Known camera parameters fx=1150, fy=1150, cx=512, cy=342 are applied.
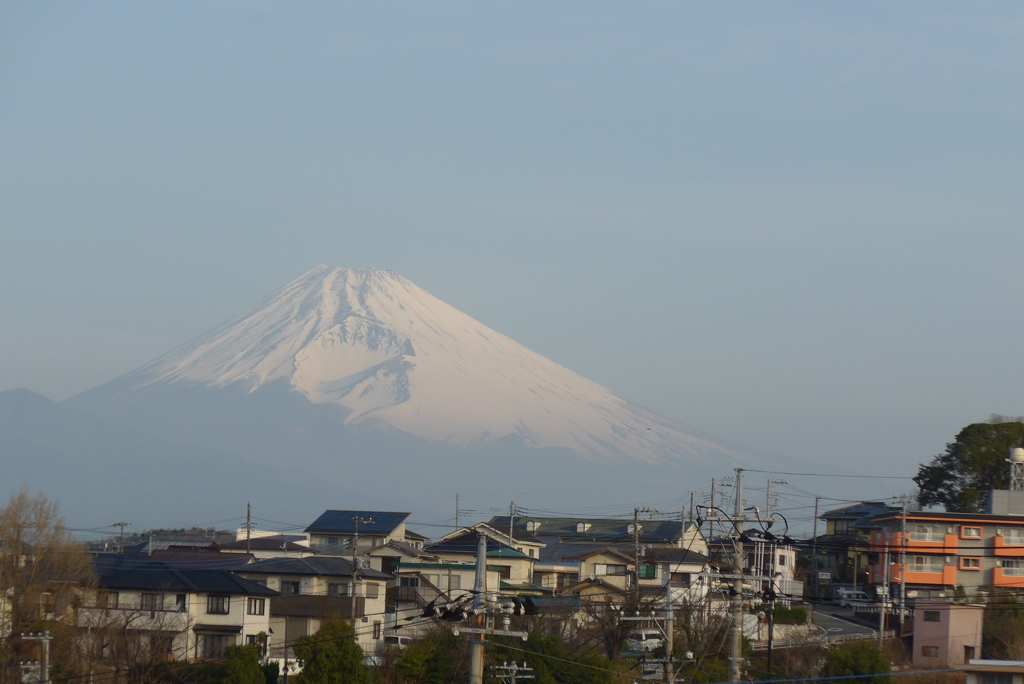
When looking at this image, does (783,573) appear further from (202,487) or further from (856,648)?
(202,487)

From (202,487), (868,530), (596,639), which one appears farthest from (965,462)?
(202,487)

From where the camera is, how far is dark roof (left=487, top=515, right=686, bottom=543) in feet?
171

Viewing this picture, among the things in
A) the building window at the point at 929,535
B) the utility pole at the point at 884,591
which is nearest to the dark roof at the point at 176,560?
the utility pole at the point at 884,591

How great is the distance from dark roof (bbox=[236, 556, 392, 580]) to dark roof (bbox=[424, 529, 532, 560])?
24.9 ft

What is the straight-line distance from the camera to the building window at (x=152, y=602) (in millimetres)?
30656

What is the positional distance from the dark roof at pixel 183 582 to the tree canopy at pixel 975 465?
26.7 m

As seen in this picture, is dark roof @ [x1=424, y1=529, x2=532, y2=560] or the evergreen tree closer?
the evergreen tree

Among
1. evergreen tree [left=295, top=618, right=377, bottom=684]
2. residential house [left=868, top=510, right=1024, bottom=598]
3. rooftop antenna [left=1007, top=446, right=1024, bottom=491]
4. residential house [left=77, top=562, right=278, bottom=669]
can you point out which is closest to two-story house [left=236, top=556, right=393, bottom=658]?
residential house [left=77, top=562, right=278, bottom=669]

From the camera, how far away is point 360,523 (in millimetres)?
48219

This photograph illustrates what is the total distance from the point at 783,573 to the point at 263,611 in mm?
24890

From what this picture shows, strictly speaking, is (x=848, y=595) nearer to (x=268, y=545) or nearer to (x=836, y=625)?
(x=836, y=625)

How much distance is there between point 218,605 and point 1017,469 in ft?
89.0

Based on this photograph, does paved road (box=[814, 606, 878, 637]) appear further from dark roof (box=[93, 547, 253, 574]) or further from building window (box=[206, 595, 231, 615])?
dark roof (box=[93, 547, 253, 574])

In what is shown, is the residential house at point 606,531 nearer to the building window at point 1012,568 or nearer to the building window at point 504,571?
the building window at point 504,571
